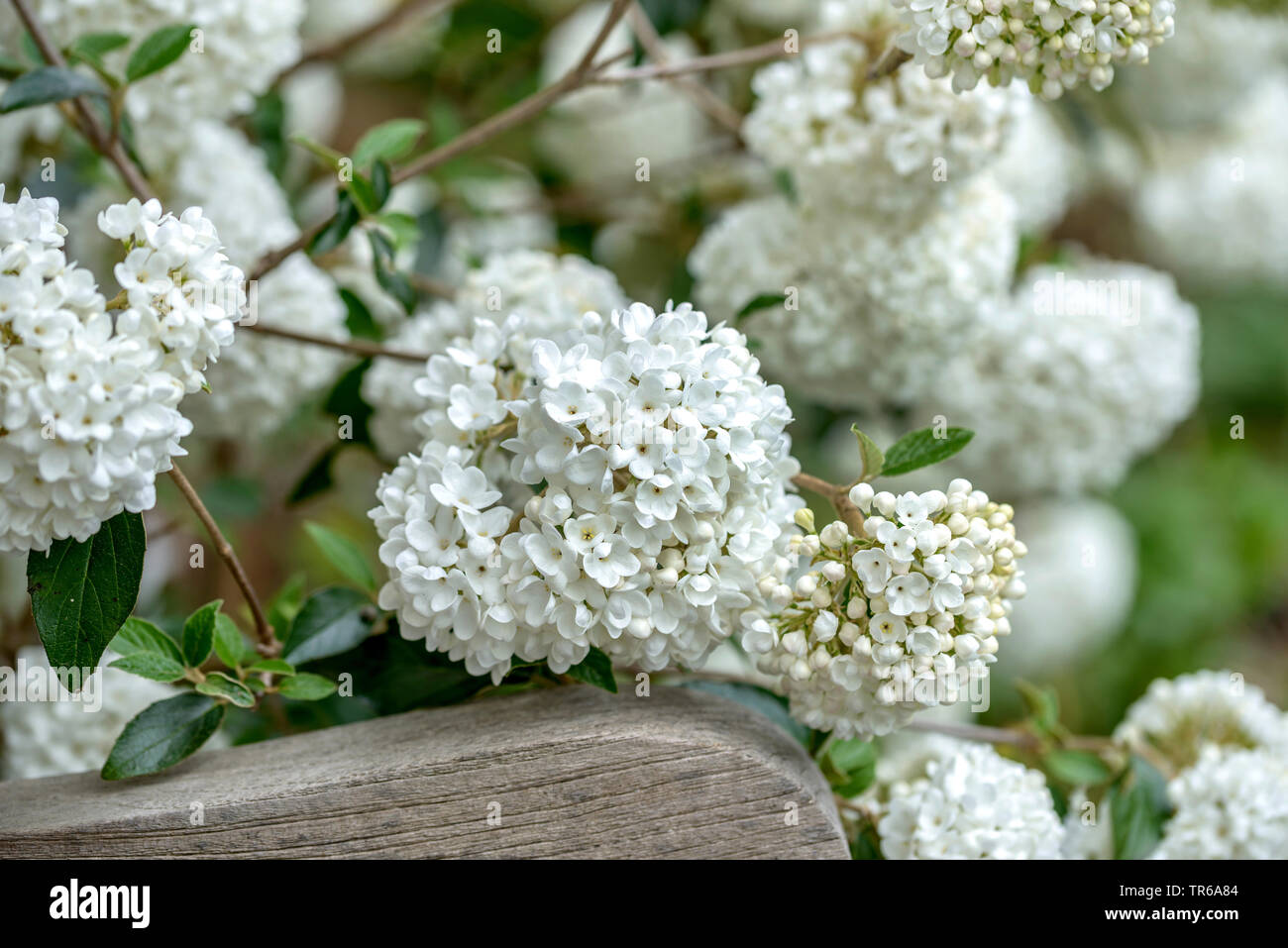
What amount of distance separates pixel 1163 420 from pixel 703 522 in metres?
0.93

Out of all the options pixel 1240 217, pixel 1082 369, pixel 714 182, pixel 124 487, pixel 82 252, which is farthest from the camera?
pixel 1240 217

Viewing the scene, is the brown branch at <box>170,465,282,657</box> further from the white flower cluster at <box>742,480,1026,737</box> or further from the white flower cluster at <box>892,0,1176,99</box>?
the white flower cluster at <box>892,0,1176,99</box>

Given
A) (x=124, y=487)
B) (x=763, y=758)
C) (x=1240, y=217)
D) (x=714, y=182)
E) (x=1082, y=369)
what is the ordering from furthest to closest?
(x=1240, y=217), (x=714, y=182), (x=1082, y=369), (x=763, y=758), (x=124, y=487)

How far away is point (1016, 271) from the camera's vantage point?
131 centimetres

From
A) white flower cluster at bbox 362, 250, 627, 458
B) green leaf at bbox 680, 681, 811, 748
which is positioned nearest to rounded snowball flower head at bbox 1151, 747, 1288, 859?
green leaf at bbox 680, 681, 811, 748

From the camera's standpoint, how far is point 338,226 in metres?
0.80

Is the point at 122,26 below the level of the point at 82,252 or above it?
above

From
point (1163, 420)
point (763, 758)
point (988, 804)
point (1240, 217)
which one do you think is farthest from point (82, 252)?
point (1240, 217)

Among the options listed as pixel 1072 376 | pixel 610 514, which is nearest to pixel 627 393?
pixel 610 514

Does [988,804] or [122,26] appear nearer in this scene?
[988,804]

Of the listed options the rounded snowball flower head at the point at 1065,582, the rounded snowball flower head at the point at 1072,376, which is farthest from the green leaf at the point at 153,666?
the rounded snowball flower head at the point at 1065,582

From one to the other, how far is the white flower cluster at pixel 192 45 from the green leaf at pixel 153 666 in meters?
0.47

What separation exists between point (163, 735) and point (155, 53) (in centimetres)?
50

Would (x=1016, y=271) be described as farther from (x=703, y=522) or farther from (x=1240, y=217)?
(x=703, y=522)
